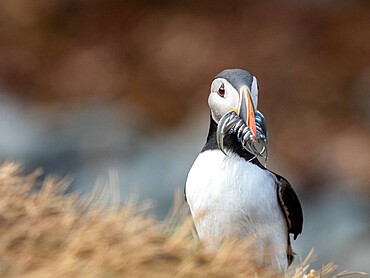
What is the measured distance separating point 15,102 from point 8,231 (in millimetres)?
4021

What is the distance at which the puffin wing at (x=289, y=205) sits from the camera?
80.7 inches

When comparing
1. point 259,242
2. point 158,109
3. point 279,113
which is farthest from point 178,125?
point 259,242

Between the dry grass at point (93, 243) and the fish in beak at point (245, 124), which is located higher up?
the fish in beak at point (245, 124)

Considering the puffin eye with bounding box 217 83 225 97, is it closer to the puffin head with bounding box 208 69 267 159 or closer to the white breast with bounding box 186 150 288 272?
the puffin head with bounding box 208 69 267 159

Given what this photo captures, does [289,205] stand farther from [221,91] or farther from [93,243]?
[93,243]

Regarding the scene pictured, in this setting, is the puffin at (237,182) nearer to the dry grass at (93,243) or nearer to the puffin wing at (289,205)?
the puffin wing at (289,205)

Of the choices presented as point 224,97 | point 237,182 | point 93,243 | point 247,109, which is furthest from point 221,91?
point 93,243

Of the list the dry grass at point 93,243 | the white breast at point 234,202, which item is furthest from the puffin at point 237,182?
the dry grass at point 93,243

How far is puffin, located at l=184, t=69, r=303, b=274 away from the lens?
5.97 feet

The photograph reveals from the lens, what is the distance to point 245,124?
5.91ft

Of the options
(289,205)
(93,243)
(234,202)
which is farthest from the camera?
(289,205)

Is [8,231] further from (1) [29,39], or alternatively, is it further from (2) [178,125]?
(1) [29,39]

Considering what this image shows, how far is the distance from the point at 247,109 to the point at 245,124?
0.17 ft

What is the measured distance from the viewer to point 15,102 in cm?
501
